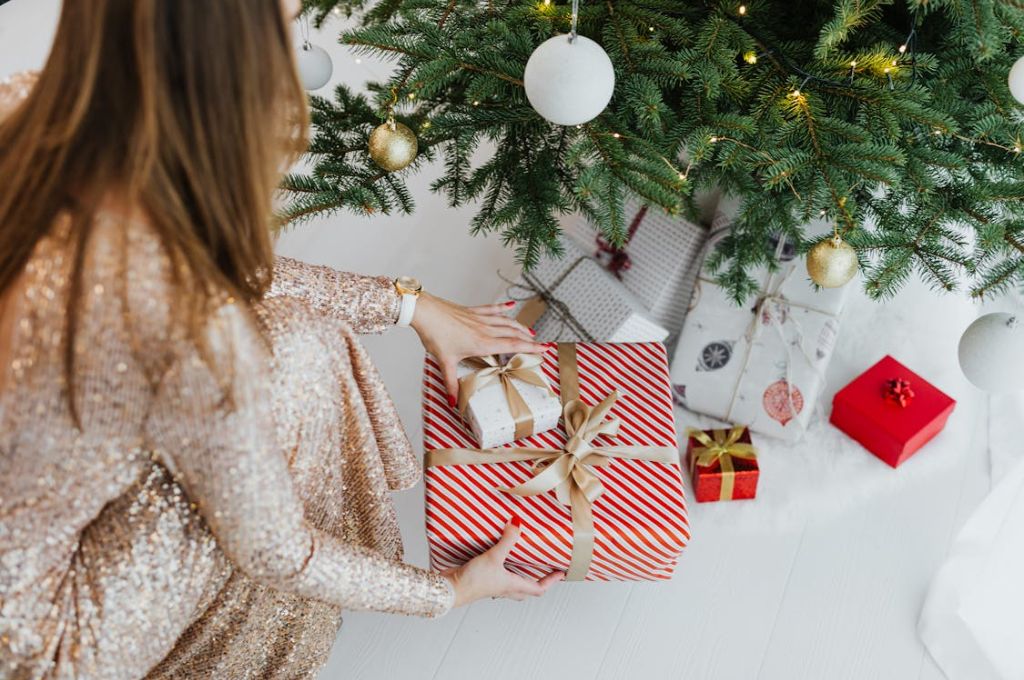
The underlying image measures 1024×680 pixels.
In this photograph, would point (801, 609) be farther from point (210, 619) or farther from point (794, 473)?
point (210, 619)

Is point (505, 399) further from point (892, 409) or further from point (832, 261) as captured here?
point (892, 409)

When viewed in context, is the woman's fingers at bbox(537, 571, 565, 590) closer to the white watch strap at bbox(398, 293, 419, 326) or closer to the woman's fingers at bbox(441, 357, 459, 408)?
the woman's fingers at bbox(441, 357, 459, 408)

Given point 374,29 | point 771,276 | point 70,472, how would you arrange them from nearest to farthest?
point 70,472
point 374,29
point 771,276

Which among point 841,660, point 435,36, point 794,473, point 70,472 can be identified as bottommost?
Result: point 841,660

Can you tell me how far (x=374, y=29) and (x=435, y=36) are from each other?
0.09 metres

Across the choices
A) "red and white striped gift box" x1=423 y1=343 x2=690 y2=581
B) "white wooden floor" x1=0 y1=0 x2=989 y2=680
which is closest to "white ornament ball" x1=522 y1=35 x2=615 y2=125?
"red and white striped gift box" x1=423 y1=343 x2=690 y2=581

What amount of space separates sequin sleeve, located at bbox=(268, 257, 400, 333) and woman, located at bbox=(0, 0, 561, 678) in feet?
0.52

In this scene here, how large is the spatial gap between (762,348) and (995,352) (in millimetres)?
438

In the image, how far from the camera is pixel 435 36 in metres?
1.24

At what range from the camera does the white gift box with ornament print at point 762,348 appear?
1.54 m

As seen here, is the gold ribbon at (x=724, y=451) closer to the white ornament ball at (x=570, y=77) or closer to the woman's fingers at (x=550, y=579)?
the woman's fingers at (x=550, y=579)

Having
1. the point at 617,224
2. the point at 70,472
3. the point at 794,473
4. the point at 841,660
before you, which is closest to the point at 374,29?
the point at 617,224

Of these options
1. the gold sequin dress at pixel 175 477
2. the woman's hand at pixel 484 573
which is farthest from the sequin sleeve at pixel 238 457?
the woman's hand at pixel 484 573

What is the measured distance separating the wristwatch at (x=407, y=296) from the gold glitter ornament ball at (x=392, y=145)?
0.59 ft
